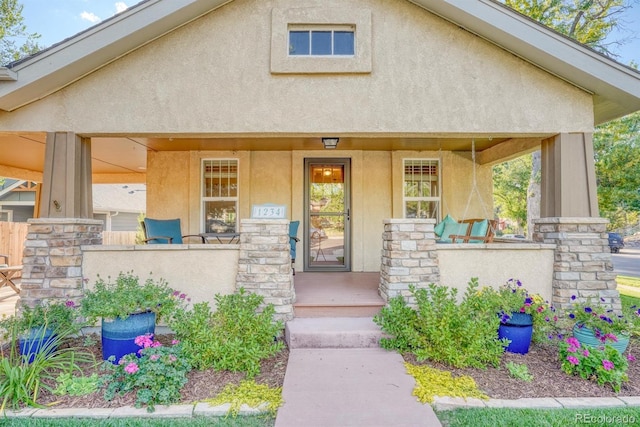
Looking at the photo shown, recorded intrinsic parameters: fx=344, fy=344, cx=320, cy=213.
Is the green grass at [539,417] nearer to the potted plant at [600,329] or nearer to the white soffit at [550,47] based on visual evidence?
the potted plant at [600,329]

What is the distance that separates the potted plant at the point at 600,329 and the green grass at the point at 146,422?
3245mm

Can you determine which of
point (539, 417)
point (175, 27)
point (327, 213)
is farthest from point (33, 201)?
point (539, 417)

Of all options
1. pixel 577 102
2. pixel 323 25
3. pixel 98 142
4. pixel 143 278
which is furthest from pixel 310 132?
pixel 98 142

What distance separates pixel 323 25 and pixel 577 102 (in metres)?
3.43

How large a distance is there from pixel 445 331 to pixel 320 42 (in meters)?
3.84

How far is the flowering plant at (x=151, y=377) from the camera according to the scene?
2.71 meters

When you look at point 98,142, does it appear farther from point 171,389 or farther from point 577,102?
point 577,102

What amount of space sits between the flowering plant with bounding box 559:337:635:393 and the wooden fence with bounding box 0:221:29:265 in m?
12.6

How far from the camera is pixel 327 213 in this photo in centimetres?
693

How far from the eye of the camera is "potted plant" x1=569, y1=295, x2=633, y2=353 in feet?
11.3

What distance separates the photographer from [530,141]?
5.44 meters

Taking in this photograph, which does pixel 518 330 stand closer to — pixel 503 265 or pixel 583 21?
pixel 503 265

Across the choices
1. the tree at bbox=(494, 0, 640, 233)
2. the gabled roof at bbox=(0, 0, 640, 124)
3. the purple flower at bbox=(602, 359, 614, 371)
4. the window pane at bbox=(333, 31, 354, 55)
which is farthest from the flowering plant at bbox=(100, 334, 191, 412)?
the tree at bbox=(494, 0, 640, 233)

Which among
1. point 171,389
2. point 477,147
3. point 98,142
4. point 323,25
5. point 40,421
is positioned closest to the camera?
point 40,421
